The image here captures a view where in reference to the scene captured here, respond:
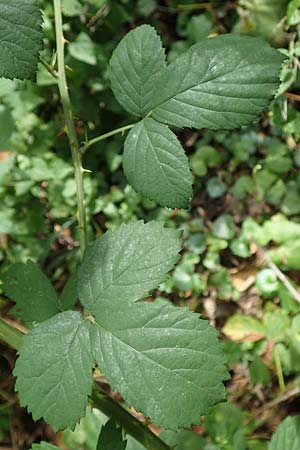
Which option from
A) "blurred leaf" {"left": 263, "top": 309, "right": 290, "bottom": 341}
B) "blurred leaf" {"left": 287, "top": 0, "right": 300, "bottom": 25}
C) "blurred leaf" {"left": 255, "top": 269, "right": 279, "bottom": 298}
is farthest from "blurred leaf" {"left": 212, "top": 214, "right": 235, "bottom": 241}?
"blurred leaf" {"left": 287, "top": 0, "right": 300, "bottom": 25}

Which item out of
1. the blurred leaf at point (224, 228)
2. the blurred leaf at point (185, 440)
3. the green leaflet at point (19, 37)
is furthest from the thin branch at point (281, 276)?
the green leaflet at point (19, 37)

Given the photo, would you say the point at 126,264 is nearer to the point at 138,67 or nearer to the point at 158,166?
the point at 158,166

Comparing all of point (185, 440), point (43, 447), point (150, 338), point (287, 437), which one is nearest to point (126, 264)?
point (150, 338)

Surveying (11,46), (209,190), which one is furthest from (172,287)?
(11,46)

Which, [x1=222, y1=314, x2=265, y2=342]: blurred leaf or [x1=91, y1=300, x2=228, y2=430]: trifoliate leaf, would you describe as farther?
[x1=222, y1=314, x2=265, y2=342]: blurred leaf

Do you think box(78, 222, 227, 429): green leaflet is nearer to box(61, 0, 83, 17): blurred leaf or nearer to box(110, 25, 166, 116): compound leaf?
box(110, 25, 166, 116): compound leaf

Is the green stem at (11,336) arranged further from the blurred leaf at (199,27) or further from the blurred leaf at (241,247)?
the blurred leaf at (199,27)
